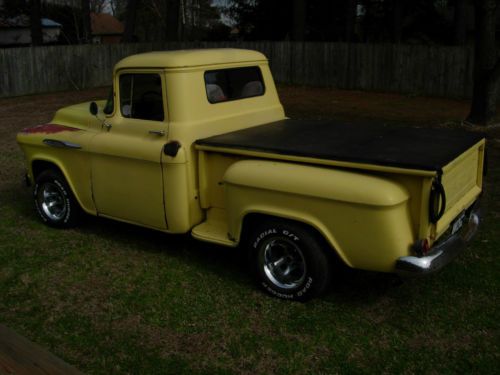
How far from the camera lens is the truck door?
555 cm

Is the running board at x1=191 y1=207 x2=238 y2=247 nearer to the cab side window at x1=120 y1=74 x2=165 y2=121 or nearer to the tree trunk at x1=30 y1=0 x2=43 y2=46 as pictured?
the cab side window at x1=120 y1=74 x2=165 y2=121

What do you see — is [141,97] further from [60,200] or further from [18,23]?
[18,23]

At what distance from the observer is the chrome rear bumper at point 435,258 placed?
4215mm

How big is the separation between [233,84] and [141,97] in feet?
3.24

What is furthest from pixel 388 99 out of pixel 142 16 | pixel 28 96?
pixel 142 16

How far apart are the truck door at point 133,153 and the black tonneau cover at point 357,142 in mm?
566

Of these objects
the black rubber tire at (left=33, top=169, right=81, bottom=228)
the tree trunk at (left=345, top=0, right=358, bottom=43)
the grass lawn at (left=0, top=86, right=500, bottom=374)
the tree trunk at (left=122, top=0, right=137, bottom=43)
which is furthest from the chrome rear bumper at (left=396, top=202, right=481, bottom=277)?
the tree trunk at (left=345, top=0, right=358, bottom=43)

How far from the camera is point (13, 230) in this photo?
695 cm

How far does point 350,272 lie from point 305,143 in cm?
135

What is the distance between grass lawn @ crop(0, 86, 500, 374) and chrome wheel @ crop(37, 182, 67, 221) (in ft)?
0.92

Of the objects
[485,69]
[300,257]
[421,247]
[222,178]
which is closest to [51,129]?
[222,178]

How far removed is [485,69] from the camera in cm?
1286

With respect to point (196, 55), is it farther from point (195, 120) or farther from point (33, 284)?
point (33, 284)

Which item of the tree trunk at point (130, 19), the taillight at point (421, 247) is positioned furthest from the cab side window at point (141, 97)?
the tree trunk at point (130, 19)
